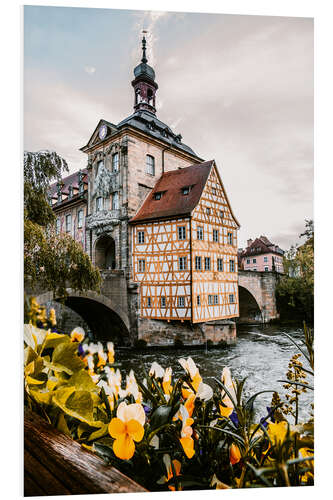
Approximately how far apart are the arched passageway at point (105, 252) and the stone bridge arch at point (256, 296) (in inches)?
31.2

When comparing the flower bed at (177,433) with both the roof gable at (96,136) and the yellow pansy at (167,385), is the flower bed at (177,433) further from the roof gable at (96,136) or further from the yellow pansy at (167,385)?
the roof gable at (96,136)

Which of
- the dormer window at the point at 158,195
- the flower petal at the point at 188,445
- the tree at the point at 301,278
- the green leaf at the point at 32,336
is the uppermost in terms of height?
the dormer window at the point at 158,195

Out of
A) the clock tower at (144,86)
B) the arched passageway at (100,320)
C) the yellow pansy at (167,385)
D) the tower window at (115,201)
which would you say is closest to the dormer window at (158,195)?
the tower window at (115,201)

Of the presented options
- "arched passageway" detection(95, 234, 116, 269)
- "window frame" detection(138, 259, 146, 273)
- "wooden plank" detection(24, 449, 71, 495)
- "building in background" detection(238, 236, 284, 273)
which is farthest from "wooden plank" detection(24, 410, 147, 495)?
"building in background" detection(238, 236, 284, 273)

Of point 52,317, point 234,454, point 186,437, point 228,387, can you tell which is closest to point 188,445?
point 186,437

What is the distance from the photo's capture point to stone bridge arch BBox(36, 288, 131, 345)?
1.96 metres

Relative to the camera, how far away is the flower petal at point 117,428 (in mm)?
901

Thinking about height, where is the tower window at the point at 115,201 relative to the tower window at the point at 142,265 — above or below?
above

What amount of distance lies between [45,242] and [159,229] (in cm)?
66

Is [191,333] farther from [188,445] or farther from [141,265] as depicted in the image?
[188,445]

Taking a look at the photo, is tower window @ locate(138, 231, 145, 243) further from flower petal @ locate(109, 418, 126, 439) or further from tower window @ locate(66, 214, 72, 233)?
flower petal @ locate(109, 418, 126, 439)

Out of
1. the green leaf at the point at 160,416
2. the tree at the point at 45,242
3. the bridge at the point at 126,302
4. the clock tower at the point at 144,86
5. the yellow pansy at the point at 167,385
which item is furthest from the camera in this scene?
the bridge at the point at 126,302

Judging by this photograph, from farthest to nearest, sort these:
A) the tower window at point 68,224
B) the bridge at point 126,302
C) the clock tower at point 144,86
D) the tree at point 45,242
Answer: the bridge at point 126,302 → the tower window at point 68,224 → the clock tower at point 144,86 → the tree at point 45,242

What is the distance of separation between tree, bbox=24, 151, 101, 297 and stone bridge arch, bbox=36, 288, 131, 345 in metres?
0.07
